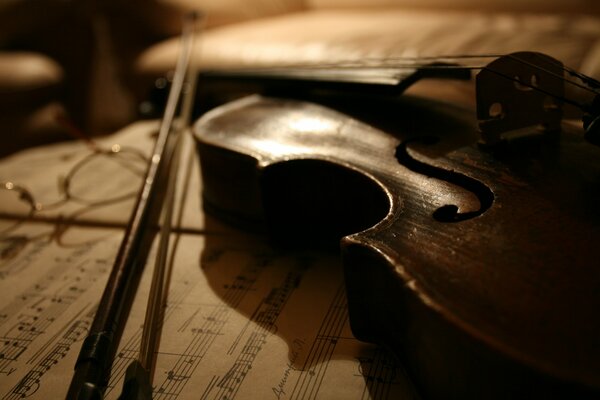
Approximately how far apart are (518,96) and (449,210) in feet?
0.91

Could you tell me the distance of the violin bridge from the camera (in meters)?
0.71

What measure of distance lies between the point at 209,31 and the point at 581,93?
150cm

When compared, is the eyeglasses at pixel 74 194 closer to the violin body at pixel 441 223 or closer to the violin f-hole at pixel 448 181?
the violin body at pixel 441 223

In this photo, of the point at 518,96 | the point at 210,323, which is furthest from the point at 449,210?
the point at 210,323

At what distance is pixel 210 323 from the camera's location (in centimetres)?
72

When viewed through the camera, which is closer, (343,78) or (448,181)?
(448,181)

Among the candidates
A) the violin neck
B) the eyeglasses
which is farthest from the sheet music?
the violin neck

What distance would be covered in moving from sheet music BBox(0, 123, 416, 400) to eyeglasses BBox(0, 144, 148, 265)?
0.02 m

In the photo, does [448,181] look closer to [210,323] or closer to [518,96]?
[518,96]

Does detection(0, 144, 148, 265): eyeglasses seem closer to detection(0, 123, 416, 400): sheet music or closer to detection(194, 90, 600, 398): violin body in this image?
detection(0, 123, 416, 400): sheet music

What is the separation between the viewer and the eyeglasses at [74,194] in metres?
1.05

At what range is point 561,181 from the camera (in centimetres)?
61

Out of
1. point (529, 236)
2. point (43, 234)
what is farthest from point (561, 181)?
point (43, 234)

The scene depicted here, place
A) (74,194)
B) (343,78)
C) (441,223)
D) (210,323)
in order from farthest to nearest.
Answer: (74,194) < (343,78) < (210,323) < (441,223)
